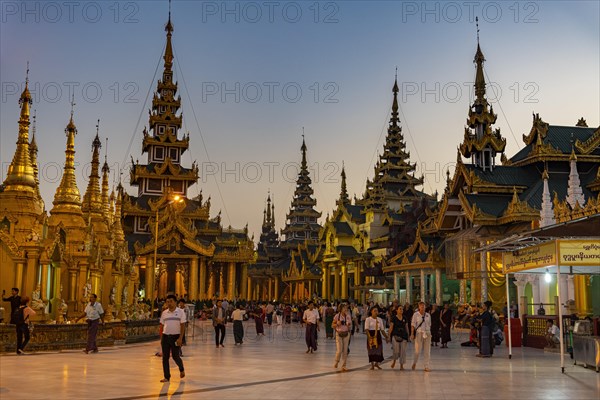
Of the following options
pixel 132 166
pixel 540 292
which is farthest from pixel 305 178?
pixel 540 292

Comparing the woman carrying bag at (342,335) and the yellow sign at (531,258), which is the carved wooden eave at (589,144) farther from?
the woman carrying bag at (342,335)

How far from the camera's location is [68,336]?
20281 mm

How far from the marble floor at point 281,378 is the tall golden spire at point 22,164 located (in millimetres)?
7050

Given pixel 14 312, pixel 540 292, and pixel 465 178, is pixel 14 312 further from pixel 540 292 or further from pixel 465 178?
pixel 465 178

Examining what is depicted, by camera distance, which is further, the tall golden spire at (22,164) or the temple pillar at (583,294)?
the temple pillar at (583,294)

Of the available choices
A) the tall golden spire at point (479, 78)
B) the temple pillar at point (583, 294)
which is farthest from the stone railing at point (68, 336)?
the tall golden spire at point (479, 78)

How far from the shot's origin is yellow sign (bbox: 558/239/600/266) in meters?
15.4

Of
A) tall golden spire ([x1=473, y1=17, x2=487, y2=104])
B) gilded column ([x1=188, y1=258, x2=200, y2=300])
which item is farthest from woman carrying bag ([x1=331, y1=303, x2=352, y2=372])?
gilded column ([x1=188, y1=258, x2=200, y2=300])

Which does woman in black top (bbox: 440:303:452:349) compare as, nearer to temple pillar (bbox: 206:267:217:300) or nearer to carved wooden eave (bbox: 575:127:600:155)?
carved wooden eave (bbox: 575:127:600:155)

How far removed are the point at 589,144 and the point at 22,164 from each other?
1090 inches

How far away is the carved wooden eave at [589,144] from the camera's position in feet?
123

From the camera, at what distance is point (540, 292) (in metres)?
30.3

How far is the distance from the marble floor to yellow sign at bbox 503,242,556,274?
2.30m

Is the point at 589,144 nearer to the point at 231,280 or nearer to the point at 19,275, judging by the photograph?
the point at 19,275
